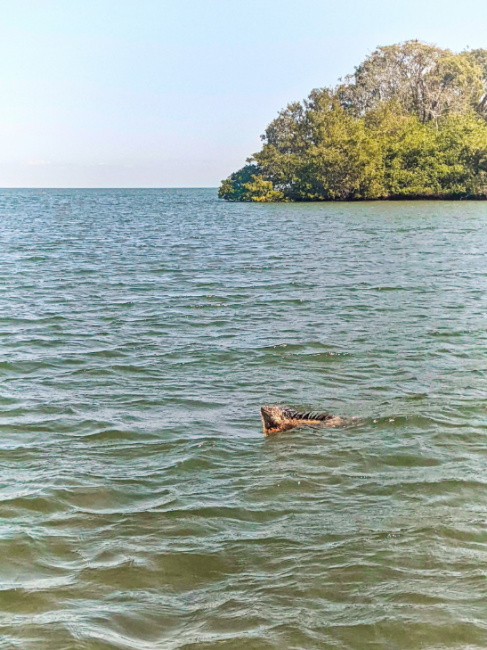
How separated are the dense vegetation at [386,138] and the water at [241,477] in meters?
64.4

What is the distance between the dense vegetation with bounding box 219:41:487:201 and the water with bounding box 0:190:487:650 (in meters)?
64.4

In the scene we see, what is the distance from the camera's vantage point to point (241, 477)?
24.7 feet

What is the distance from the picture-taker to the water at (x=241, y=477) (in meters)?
4.88

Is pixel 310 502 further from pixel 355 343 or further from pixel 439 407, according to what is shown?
pixel 355 343

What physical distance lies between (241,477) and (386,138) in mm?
80853

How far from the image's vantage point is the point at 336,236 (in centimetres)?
3953

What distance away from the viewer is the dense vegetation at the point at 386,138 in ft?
256

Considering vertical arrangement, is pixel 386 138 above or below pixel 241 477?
above

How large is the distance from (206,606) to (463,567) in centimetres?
220

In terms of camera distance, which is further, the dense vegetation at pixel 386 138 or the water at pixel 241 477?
the dense vegetation at pixel 386 138

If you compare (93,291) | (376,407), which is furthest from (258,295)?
(376,407)

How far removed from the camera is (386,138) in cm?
8206

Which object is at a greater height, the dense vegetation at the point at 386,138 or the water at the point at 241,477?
the dense vegetation at the point at 386,138

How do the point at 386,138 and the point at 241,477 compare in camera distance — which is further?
the point at 386,138
